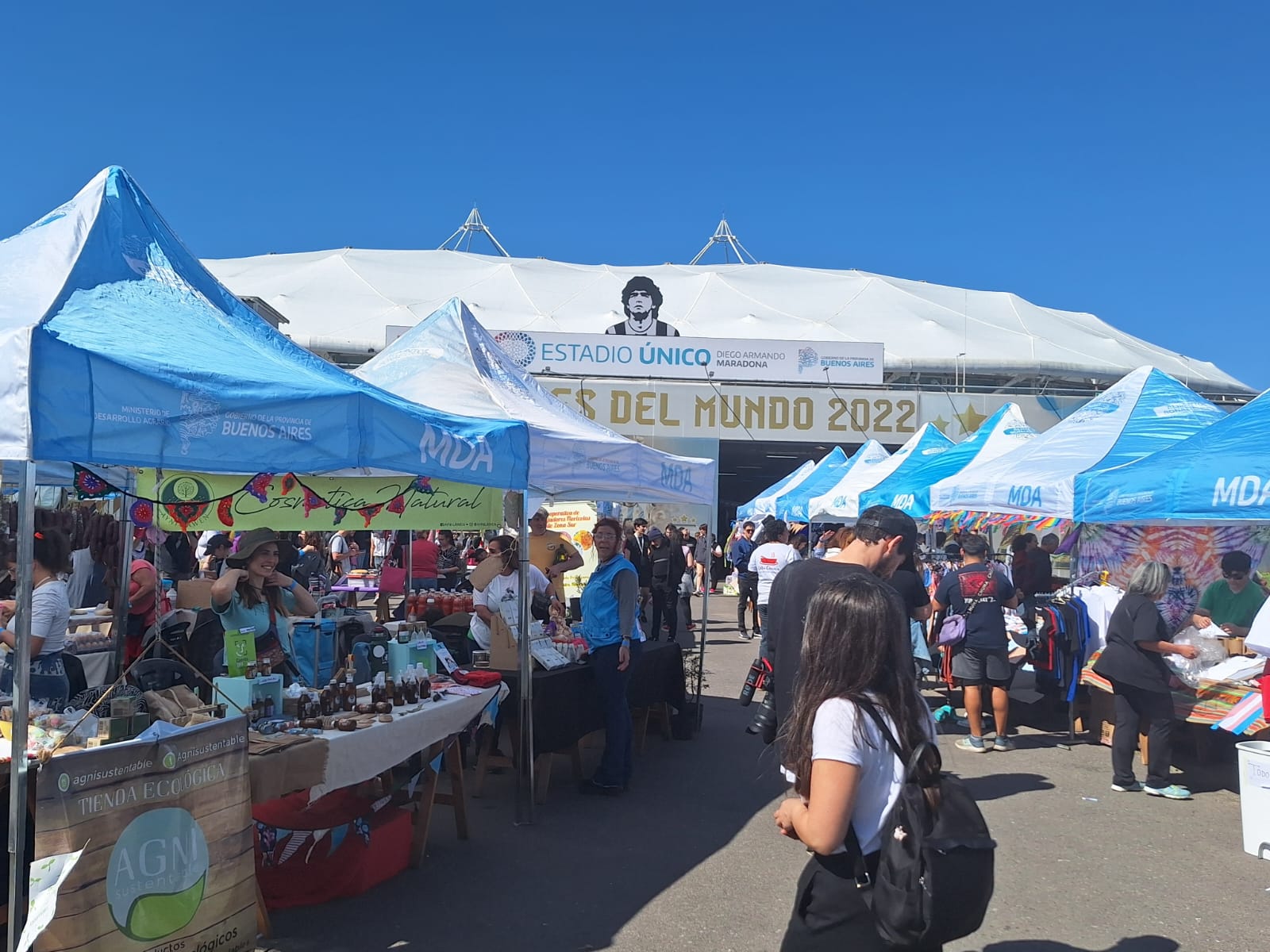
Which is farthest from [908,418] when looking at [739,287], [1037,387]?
[739,287]

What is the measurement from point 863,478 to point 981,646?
7.85 meters

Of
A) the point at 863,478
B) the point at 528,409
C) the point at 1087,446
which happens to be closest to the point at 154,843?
the point at 528,409

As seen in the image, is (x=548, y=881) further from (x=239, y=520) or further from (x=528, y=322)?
(x=528, y=322)

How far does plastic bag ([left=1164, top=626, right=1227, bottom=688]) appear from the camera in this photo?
673cm

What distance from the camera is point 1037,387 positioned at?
3444cm

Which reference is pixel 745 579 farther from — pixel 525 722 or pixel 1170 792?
pixel 525 722

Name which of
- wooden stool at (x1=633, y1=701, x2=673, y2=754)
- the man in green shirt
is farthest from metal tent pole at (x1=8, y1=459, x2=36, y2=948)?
the man in green shirt

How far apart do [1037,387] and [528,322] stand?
62.8ft

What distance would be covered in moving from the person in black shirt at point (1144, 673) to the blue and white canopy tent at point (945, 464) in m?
5.10

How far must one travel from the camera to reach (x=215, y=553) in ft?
39.2

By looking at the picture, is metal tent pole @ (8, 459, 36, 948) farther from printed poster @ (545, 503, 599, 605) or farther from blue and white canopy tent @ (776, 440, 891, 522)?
printed poster @ (545, 503, 599, 605)

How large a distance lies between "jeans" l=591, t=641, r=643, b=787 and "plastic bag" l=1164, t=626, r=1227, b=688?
148 inches

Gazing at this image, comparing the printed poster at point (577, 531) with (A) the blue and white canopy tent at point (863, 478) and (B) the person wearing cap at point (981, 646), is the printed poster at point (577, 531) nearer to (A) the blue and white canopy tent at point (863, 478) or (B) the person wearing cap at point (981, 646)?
(A) the blue and white canopy tent at point (863, 478)

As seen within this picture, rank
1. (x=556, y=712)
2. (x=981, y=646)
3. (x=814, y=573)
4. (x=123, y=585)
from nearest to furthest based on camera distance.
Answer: (x=814, y=573) < (x=123, y=585) < (x=556, y=712) < (x=981, y=646)
